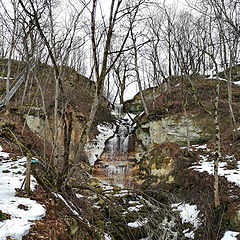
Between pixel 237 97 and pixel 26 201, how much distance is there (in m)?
16.3

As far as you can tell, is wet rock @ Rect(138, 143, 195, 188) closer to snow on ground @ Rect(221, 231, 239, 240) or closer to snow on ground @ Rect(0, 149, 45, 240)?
snow on ground @ Rect(221, 231, 239, 240)

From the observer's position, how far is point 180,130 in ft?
47.9

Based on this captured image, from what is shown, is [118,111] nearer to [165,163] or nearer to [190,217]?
[165,163]

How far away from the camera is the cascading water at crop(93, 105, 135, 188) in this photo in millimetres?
12845

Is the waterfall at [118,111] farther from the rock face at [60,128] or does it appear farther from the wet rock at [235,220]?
the wet rock at [235,220]

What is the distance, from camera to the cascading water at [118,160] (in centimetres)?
1284

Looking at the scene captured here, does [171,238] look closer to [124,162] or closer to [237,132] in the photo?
[237,132]

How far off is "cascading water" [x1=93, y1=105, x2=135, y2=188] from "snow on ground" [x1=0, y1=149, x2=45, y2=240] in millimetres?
6154

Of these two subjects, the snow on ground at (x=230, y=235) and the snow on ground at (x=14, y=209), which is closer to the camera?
the snow on ground at (x=14, y=209)

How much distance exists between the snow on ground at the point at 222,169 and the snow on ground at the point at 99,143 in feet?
24.9

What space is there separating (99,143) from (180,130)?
6320 millimetres

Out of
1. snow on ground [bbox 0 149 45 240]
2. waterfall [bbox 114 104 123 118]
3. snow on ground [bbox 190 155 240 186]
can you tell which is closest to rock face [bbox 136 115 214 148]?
snow on ground [bbox 190 155 240 186]

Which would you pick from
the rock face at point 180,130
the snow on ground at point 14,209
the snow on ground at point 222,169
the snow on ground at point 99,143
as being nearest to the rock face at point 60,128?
the snow on ground at point 99,143

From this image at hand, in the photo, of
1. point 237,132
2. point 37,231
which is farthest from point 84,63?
point 37,231
